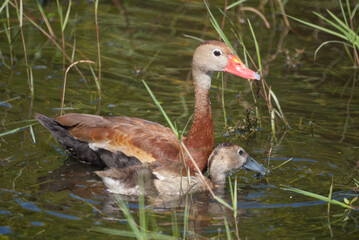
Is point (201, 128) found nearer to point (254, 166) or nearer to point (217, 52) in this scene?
point (254, 166)

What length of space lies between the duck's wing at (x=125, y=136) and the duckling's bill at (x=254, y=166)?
2.60 feet

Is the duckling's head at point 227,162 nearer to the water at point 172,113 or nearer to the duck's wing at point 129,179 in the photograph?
the water at point 172,113

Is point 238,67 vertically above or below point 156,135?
above

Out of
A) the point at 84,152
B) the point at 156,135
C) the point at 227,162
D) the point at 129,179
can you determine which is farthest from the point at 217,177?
the point at 84,152

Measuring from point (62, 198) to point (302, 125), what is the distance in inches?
140

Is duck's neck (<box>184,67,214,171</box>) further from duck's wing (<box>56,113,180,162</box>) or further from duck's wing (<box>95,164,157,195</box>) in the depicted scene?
duck's wing (<box>95,164,157,195</box>)

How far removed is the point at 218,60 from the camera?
788cm

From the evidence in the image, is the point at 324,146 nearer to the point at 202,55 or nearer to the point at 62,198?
the point at 202,55

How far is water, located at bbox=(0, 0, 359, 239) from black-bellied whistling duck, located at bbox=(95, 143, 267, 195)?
0.55ft

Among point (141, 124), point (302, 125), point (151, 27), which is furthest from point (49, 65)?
point (302, 125)

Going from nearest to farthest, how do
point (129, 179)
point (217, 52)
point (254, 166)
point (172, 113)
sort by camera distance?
1. point (129, 179)
2. point (254, 166)
3. point (217, 52)
4. point (172, 113)

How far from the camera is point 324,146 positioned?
338 inches

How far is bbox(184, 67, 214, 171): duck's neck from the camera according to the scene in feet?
25.6

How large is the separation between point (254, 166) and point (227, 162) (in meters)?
0.30
